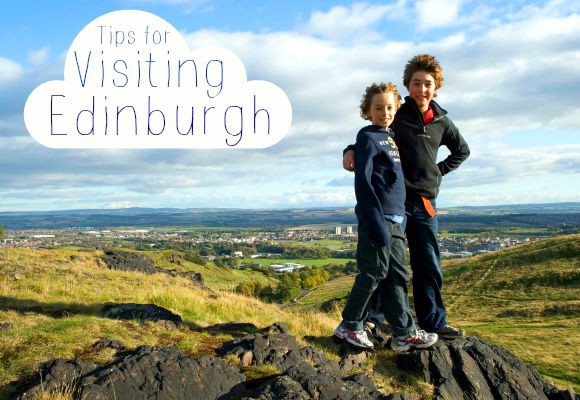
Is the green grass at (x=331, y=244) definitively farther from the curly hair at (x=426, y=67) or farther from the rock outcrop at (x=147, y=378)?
the rock outcrop at (x=147, y=378)

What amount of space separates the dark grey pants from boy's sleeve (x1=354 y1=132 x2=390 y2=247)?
181mm

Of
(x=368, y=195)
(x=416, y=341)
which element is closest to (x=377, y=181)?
(x=368, y=195)

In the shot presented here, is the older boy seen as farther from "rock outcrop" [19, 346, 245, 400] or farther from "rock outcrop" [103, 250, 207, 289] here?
"rock outcrop" [103, 250, 207, 289]

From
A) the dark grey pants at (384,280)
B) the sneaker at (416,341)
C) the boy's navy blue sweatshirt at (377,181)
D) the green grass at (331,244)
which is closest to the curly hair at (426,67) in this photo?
the boy's navy blue sweatshirt at (377,181)

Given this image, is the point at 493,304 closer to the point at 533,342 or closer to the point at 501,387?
the point at 533,342

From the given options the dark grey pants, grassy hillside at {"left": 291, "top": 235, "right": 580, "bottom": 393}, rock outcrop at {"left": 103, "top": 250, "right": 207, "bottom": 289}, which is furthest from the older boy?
rock outcrop at {"left": 103, "top": 250, "right": 207, "bottom": 289}

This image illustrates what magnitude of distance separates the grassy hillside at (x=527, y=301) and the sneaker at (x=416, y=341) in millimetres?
9965

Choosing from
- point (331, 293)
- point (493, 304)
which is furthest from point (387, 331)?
point (331, 293)

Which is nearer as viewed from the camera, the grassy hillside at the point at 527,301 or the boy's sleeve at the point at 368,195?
the boy's sleeve at the point at 368,195

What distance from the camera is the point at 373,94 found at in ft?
22.1

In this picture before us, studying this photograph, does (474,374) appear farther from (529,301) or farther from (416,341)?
(529,301)

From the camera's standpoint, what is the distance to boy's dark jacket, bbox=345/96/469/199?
7059mm

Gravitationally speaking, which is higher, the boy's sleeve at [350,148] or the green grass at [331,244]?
the boy's sleeve at [350,148]

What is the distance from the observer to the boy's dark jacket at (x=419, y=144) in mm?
7059
